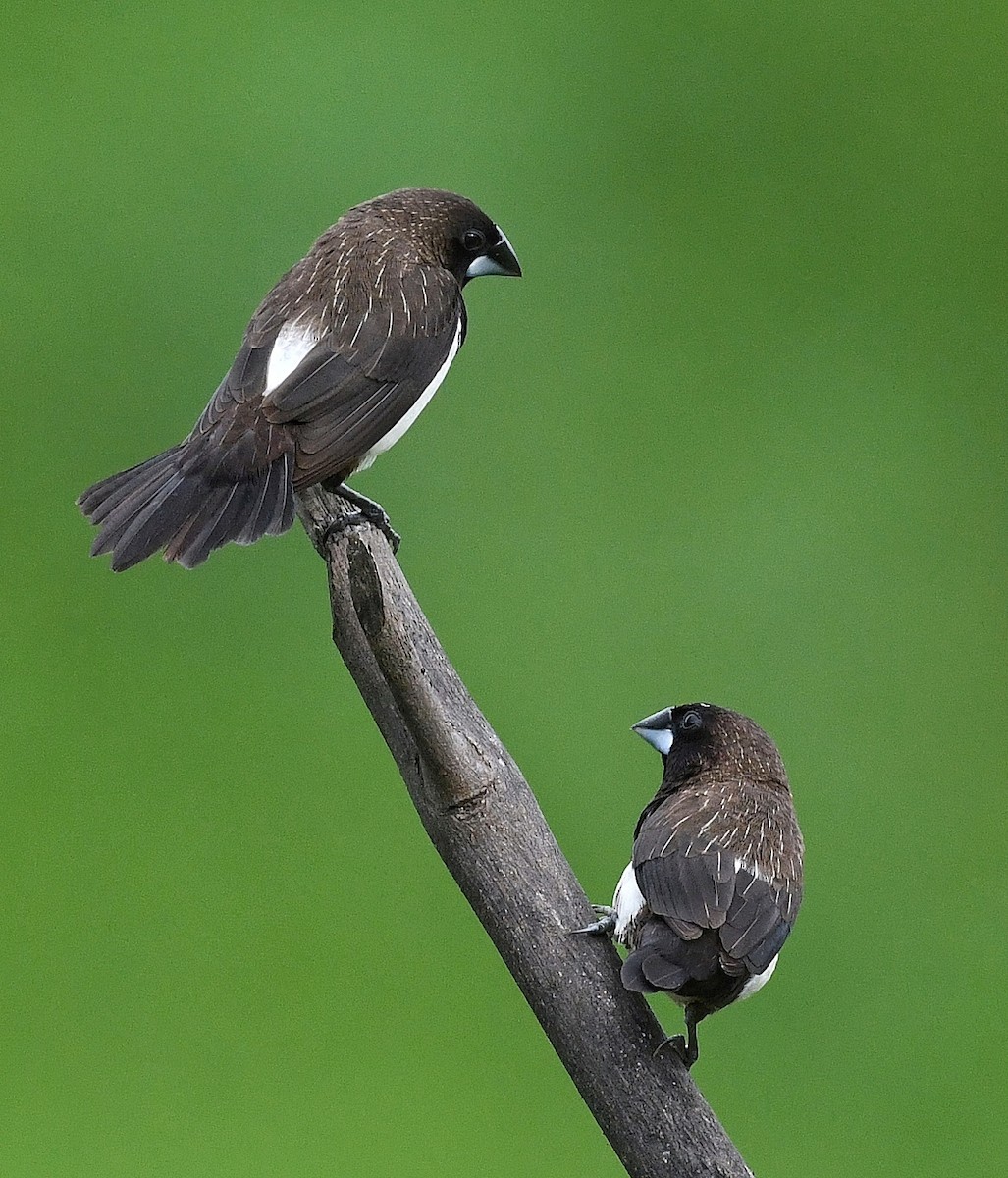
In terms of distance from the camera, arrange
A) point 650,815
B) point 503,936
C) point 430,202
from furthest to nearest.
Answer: point 430,202 < point 650,815 < point 503,936

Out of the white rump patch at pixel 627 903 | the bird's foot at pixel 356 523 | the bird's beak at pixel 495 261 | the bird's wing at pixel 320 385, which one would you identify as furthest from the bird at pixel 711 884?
the bird's beak at pixel 495 261

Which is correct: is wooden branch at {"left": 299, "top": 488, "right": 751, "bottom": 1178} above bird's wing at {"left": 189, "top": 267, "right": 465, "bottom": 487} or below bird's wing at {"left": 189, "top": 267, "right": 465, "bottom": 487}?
below

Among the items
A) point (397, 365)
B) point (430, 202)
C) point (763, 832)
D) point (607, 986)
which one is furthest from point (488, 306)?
point (607, 986)

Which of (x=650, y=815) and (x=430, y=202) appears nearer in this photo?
(x=650, y=815)

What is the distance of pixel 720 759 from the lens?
1624mm

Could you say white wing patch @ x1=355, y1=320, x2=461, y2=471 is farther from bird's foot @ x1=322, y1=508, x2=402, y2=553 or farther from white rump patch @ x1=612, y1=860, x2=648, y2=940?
white rump patch @ x1=612, y1=860, x2=648, y2=940

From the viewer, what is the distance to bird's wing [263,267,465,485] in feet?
4.65

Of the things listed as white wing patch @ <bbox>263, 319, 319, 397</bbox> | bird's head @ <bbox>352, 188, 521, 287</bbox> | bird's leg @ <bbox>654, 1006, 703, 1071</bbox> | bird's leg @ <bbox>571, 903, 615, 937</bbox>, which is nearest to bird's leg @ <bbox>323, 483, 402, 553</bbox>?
white wing patch @ <bbox>263, 319, 319, 397</bbox>

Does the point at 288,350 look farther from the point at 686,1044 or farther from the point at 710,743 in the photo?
the point at 686,1044

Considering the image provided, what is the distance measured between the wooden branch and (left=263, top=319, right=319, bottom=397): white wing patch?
172 mm

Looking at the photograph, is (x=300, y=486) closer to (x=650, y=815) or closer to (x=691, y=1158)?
(x=650, y=815)

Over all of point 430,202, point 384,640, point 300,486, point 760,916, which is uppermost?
point 430,202

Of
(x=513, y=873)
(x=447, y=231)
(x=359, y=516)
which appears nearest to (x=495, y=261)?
(x=447, y=231)

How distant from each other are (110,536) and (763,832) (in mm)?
706
